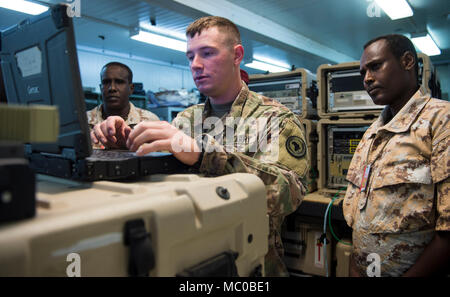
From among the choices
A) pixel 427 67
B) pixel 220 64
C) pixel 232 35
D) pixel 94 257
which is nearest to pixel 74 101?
pixel 94 257

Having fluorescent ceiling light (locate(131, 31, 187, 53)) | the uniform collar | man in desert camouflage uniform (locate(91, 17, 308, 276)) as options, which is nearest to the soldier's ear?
the uniform collar

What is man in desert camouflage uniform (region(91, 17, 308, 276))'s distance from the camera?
0.76 metres

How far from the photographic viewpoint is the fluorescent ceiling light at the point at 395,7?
4285mm

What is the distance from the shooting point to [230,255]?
57 centimetres

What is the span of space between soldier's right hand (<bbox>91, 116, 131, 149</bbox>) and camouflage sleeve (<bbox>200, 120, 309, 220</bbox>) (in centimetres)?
36

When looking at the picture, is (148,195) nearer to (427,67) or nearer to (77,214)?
(77,214)

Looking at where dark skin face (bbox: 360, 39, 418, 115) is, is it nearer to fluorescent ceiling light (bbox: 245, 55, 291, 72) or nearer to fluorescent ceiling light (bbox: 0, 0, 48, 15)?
fluorescent ceiling light (bbox: 0, 0, 48, 15)

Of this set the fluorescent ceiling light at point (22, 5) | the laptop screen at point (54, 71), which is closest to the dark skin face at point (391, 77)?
the laptop screen at point (54, 71)

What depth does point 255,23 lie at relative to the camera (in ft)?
17.2

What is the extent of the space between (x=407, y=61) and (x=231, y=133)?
3.35 ft

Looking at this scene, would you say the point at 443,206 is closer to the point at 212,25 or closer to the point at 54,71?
the point at 212,25

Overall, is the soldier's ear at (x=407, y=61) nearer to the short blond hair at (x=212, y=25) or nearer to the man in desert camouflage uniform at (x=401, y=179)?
the man in desert camouflage uniform at (x=401, y=179)

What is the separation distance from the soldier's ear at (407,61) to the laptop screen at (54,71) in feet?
5.06
